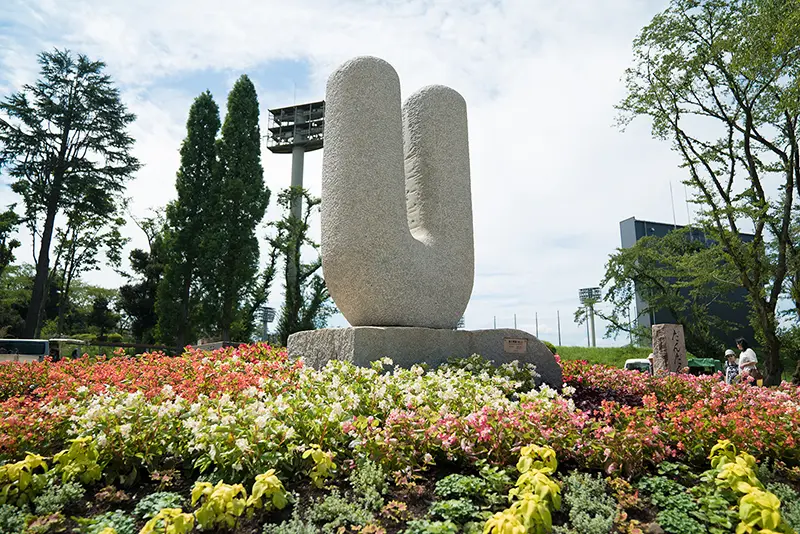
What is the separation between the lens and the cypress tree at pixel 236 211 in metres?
18.6

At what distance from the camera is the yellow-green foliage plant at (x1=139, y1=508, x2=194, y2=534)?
7.06 feet

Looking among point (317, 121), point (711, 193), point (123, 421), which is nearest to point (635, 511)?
point (123, 421)

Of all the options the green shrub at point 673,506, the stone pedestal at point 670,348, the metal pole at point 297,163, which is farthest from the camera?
the metal pole at point 297,163

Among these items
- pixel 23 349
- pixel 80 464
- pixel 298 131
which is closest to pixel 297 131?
pixel 298 131

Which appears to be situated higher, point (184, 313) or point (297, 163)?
point (297, 163)

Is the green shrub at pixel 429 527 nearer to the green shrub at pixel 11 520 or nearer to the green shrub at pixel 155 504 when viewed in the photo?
the green shrub at pixel 155 504

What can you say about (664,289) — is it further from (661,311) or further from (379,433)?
(379,433)

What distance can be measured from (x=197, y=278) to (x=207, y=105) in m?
6.81

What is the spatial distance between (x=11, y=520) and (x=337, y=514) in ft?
4.78

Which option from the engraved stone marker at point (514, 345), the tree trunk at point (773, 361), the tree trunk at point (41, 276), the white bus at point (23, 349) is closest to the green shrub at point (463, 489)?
the engraved stone marker at point (514, 345)

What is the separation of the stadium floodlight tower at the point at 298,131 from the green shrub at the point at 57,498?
2746cm

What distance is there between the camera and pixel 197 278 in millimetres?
19188

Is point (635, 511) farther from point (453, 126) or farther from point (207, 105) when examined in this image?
point (207, 105)

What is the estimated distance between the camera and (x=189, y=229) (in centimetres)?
1931
